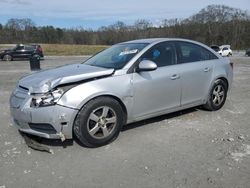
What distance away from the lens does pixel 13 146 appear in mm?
4695

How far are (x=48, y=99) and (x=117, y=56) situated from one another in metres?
1.64

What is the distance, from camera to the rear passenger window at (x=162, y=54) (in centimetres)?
530

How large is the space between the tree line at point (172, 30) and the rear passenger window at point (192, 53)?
3001 inches

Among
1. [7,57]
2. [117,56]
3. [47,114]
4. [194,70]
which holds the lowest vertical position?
[7,57]

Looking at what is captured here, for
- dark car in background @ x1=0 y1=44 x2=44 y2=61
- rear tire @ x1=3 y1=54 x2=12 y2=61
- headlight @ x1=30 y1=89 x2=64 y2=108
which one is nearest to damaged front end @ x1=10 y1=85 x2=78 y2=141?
headlight @ x1=30 y1=89 x2=64 y2=108

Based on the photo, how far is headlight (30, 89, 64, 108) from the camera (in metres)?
4.26

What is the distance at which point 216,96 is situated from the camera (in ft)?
21.2

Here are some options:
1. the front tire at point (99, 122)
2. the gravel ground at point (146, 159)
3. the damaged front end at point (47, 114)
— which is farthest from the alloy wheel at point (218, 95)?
the damaged front end at point (47, 114)

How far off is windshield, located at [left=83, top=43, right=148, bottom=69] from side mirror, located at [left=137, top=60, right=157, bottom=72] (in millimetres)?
258

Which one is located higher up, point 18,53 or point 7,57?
point 18,53

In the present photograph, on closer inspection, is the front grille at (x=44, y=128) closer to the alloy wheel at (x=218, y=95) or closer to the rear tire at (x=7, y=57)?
the alloy wheel at (x=218, y=95)

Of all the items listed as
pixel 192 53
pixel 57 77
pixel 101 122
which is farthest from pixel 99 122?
pixel 192 53

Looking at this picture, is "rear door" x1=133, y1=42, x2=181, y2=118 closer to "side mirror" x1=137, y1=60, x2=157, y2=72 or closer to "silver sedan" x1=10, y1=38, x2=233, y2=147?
"silver sedan" x1=10, y1=38, x2=233, y2=147

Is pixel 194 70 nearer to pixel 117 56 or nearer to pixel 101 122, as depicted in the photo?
pixel 117 56
